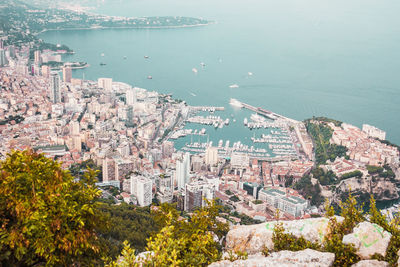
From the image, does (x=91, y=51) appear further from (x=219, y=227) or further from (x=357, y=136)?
(x=219, y=227)

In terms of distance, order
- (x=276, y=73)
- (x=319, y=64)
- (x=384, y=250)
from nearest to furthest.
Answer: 1. (x=384, y=250)
2. (x=276, y=73)
3. (x=319, y=64)

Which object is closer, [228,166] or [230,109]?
[228,166]

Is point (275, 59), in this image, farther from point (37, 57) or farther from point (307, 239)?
point (307, 239)

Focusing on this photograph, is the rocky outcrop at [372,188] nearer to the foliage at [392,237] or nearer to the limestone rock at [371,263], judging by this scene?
the foliage at [392,237]

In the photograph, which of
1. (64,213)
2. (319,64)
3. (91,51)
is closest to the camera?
(64,213)

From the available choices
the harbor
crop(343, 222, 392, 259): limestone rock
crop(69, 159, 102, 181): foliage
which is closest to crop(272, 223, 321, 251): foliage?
crop(343, 222, 392, 259): limestone rock

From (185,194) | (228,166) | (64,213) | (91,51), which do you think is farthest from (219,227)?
(91,51)

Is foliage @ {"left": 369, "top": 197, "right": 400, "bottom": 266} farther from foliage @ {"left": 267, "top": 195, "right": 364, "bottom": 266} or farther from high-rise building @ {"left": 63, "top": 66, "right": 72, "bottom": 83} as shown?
high-rise building @ {"left": 63, "top": 66, "right": 72, "bottom": 83}
